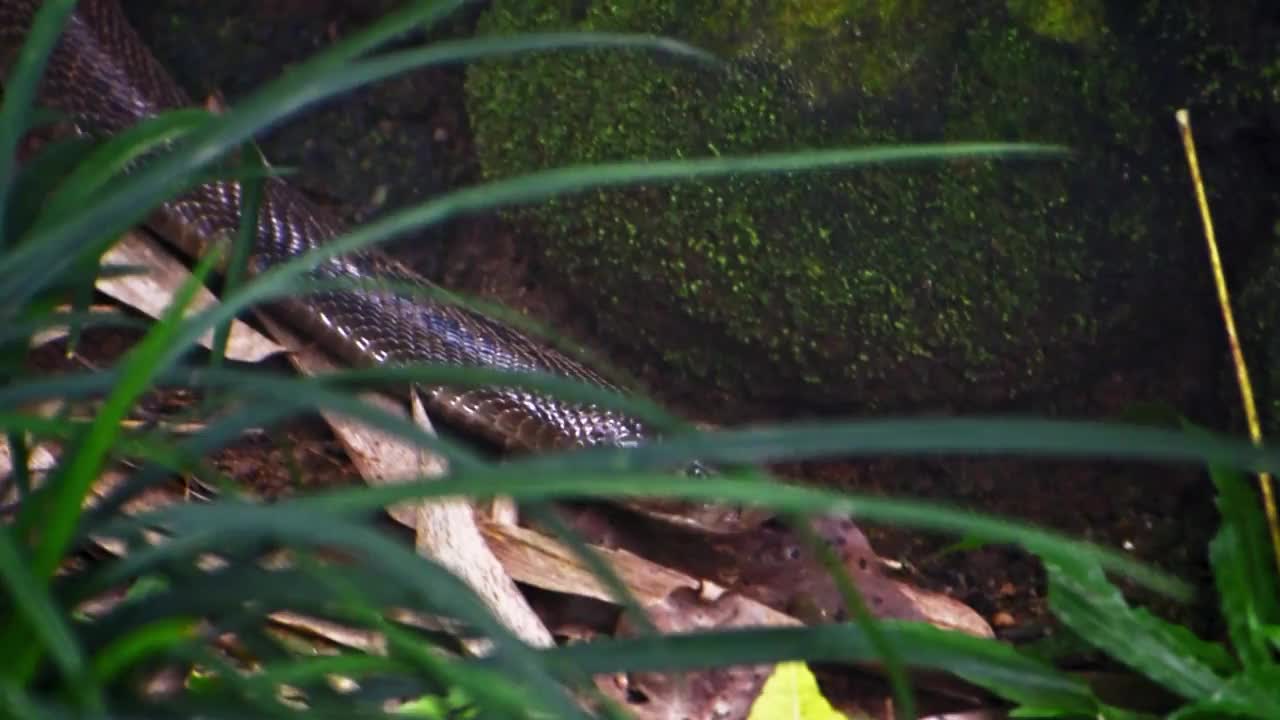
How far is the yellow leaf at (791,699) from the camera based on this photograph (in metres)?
2.07

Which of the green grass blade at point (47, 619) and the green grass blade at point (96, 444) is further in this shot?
the green grass blade at point (96, 444)

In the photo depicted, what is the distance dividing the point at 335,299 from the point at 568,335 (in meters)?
0.47

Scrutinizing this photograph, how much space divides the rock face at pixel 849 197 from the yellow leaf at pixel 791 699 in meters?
0.86

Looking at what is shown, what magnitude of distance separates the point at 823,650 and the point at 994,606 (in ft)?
6.14

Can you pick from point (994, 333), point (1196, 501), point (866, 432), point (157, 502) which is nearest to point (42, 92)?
point (157, 502)

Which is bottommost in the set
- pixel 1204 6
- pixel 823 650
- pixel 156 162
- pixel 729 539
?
pixel 823 650

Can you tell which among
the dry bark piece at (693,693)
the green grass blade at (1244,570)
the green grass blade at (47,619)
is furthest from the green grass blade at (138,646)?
the green grass blade at (1244,570)

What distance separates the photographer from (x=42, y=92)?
119 inches

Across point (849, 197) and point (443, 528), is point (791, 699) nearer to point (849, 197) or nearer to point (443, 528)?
point (443, 528)

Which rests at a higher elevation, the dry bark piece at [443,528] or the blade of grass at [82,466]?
the dry bark piece at [443,528]

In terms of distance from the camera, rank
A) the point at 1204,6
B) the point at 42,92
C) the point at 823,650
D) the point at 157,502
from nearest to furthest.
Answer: the point at 823,650 → the point at 157,502 → the point at 1204,6 → the point at 42,92

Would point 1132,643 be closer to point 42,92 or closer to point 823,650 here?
point 823,650

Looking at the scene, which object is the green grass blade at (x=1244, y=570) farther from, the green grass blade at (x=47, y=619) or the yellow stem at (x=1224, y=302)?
the green grass blade at (x=47, y=619)

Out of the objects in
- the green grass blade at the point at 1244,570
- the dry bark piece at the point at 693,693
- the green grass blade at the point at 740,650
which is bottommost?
the green grass blade at the point at 740,650
